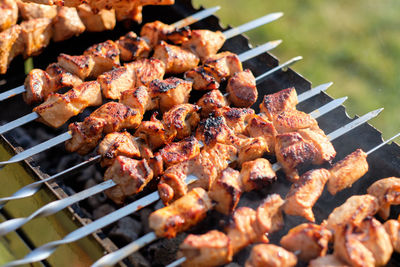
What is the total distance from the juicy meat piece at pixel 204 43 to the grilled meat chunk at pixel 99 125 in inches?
35.8

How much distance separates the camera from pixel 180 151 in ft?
9.79

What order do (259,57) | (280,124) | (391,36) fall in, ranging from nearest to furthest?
(280,124) → (259,57) → (391,36)

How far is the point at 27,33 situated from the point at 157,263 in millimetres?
2124

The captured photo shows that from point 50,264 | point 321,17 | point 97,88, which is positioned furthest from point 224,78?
point 321,17

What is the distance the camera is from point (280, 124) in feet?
10.4

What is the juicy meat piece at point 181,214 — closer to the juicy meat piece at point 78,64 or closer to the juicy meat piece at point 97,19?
the juicy meat piece at point 78,64

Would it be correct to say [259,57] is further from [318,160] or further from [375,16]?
[375,16]

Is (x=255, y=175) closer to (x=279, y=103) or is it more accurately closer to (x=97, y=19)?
(x=279, y=103)

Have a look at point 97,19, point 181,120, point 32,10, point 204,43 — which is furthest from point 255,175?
point 32,10

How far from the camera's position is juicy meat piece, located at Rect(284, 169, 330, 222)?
2.68 meters

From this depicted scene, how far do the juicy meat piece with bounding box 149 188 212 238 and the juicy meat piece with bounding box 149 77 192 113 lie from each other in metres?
0.85

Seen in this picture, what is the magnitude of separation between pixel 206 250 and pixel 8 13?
2.60m

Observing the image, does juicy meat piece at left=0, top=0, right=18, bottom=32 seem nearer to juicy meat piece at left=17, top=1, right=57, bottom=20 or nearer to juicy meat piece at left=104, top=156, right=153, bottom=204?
juicy meat piece at left=17, top=1, right=57, bottom=20

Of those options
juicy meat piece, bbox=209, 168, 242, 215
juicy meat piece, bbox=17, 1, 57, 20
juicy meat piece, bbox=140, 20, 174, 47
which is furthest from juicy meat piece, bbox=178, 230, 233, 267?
juicy meat piece, bbox=17, 1, 57, 20
